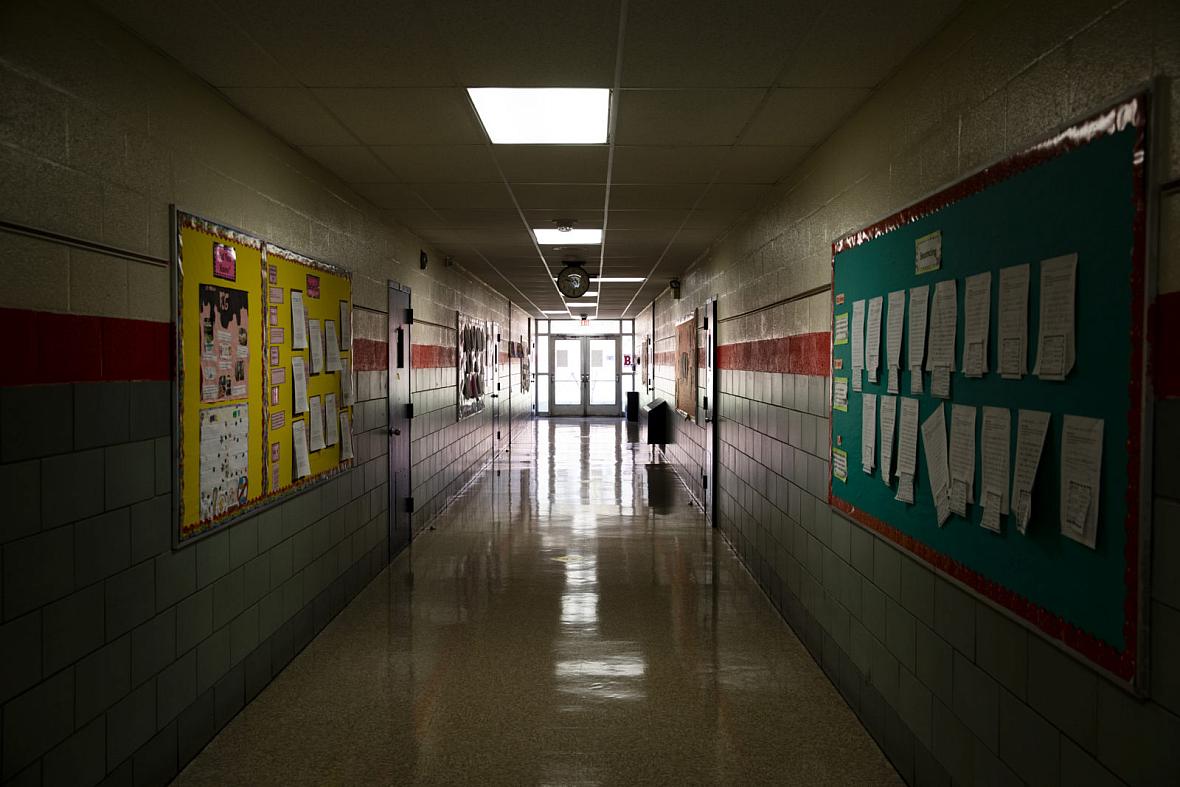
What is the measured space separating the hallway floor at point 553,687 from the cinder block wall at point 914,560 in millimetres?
311

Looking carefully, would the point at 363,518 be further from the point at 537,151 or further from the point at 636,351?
the point at 636,351

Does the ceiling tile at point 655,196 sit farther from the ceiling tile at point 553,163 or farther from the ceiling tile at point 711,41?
the ceiling tile at point 711,41

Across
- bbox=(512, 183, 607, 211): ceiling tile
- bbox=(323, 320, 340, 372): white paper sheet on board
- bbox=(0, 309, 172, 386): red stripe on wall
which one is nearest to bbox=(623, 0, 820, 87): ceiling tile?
bbox=(0, 309, 172, 386): red stripe on wall

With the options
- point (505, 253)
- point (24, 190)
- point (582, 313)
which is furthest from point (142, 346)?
point (582, 313)

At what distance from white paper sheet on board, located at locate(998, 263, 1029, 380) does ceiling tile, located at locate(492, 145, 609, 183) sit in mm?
2583

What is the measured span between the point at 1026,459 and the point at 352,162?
382cm

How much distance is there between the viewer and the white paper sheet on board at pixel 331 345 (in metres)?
4.77

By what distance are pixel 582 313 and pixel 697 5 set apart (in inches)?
652

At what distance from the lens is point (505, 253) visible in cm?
A: 862

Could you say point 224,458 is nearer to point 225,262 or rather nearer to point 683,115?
point 225,262

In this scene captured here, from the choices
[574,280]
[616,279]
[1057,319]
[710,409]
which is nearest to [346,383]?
[710,409]

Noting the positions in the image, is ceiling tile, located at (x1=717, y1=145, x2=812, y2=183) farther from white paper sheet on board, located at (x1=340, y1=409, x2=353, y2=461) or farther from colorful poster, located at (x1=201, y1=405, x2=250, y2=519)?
colorful poster, located at (x1=201, y1=405, x2=250, y2=519)

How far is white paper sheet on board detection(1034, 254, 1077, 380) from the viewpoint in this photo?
1.97 metres

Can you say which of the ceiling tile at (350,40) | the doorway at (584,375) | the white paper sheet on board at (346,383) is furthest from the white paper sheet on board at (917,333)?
the doorway at (584,375)
